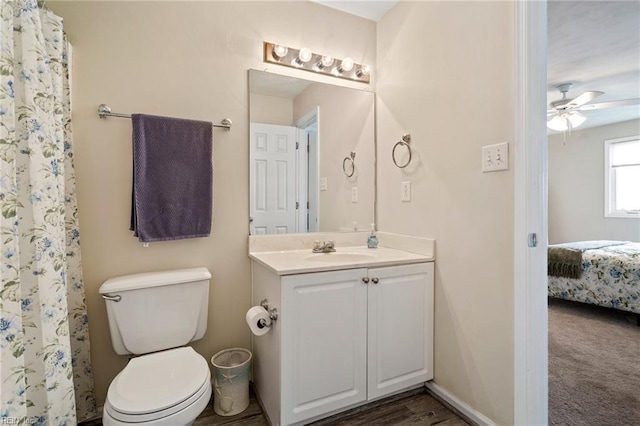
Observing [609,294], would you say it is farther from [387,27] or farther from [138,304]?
[138,304]

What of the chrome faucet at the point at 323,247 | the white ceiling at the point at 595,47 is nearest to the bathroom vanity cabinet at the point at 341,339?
the chrome faucet at the point at 323,247

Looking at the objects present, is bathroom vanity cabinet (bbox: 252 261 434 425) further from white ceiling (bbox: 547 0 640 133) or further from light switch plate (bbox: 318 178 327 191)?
white ceiling (bbox: 547 0 640 133)

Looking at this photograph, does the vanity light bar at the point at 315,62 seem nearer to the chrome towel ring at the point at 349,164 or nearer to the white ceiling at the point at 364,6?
the white ceiling at the point at 364,6

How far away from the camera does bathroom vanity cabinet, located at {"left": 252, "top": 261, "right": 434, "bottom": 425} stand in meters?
1.44

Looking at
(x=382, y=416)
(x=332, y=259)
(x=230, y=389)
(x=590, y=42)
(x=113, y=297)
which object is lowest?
(x=382, y=416)

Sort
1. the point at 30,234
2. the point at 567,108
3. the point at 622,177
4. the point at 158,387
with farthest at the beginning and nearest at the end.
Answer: the point at 622,177, the point at 567,108, the point at 158,387, the point at 30,234

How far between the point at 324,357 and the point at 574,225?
5.80m

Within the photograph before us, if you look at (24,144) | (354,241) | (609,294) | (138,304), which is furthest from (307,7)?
(609,294)

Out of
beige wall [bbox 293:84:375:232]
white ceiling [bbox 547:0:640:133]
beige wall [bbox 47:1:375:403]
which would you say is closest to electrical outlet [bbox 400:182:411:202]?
beige wall [bbox 293:84:375:232]

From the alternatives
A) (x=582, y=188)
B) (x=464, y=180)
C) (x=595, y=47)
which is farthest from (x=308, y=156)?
(x=582, y=188)

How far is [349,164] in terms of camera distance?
2.27 m

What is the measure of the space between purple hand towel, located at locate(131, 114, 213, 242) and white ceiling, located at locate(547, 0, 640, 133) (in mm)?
2436

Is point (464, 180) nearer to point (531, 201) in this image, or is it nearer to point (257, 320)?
point (531, 201)

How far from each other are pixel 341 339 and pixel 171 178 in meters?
1.23
